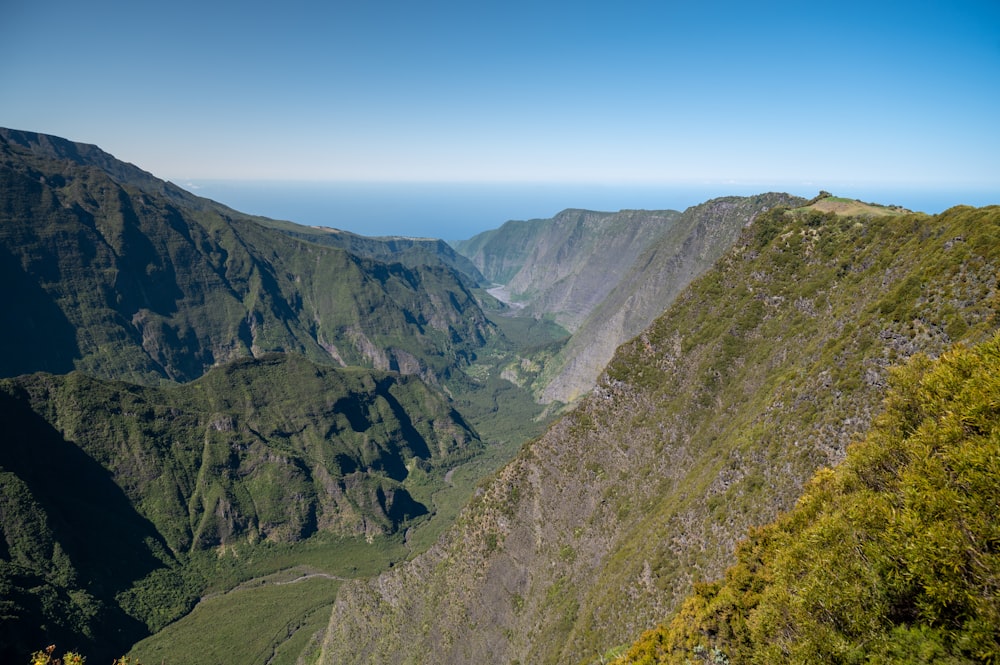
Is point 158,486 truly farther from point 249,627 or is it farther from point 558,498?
point 558,498

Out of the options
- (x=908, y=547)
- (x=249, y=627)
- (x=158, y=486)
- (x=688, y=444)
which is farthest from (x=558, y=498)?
(x=158, y=486)

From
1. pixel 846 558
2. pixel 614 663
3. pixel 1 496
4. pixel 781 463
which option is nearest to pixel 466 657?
pixel 614 663

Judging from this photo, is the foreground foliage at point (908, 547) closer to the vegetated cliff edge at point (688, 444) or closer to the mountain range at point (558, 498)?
the mountain range at point (558, 498)

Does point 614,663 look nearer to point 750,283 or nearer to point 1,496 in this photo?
point 750,283

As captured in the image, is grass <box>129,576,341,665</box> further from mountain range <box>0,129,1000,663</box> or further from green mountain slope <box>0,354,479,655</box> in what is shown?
green mountain slope <box>0,354,479,655</box>

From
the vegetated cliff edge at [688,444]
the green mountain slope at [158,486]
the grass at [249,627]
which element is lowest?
the grass at [249,627]

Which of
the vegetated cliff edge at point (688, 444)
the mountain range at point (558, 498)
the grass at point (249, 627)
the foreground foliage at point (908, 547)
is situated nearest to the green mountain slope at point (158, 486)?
the mountain range at point (558, 498)
